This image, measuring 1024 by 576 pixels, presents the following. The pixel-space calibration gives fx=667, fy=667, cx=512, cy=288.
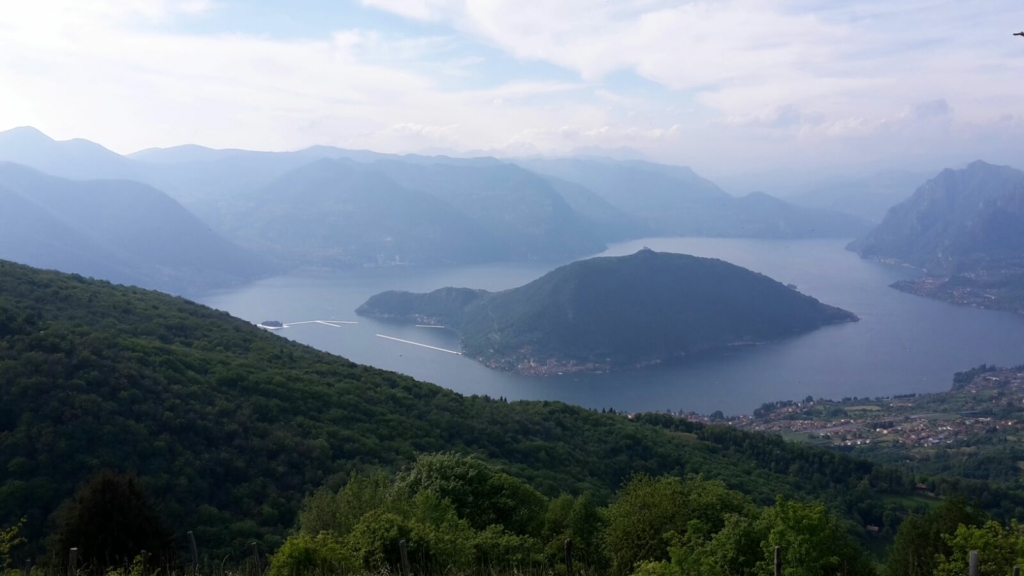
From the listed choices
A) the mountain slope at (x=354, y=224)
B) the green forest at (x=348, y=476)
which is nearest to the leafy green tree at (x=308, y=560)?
the green forest at (x=348, y=476)

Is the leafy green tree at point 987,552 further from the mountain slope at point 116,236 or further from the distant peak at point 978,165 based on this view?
the distant peak at point 978,165

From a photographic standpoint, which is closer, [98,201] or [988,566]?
[988,566]

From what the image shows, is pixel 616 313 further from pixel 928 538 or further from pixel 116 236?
pixel 116 236

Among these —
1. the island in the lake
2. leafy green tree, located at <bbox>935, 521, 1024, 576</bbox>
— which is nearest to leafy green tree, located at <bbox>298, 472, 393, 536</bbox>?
leafy green tree, located at <bbox>935, 521, 1024, 576</bbox>

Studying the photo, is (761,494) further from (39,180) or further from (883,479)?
(39,180)

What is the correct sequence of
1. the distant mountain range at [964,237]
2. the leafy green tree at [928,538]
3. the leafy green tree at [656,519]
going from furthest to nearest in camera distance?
the distant mountain range at [964,237], the leafy green tree at [928,538], the leafy green tree at [656,519]

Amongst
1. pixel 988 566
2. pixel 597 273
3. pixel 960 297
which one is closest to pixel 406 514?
pixel 988 566
